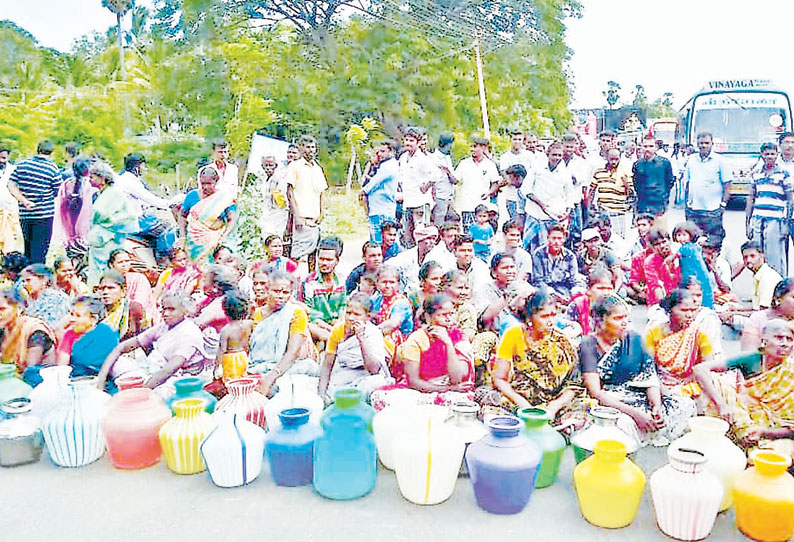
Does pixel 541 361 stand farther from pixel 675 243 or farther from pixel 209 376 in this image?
pixel 675 243

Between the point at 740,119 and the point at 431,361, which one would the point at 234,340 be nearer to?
the point at 431,361

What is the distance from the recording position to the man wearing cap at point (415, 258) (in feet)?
18.2

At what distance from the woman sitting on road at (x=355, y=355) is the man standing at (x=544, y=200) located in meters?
3.04

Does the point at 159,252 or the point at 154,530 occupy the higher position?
the point at 159,252

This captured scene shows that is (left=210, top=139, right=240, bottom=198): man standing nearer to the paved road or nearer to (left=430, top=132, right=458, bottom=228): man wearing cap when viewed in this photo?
(left=430, top=132, right=458, bottom=228): man wearing cap

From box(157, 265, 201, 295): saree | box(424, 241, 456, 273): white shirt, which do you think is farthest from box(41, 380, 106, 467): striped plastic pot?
box(424, 241, 456, 273): white shirt

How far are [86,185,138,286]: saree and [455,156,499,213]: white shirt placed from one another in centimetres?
328

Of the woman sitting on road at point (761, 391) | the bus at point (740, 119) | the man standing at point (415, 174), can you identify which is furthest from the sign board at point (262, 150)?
the bus at point (740, 119)

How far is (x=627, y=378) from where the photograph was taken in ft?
12.1

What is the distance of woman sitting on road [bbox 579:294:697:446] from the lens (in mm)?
3631

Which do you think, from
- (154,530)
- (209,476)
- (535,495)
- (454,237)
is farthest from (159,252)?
(535,495)

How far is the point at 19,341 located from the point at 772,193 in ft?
19.6

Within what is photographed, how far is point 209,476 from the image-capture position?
11.5 feet

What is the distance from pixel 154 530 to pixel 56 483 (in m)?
0.72
